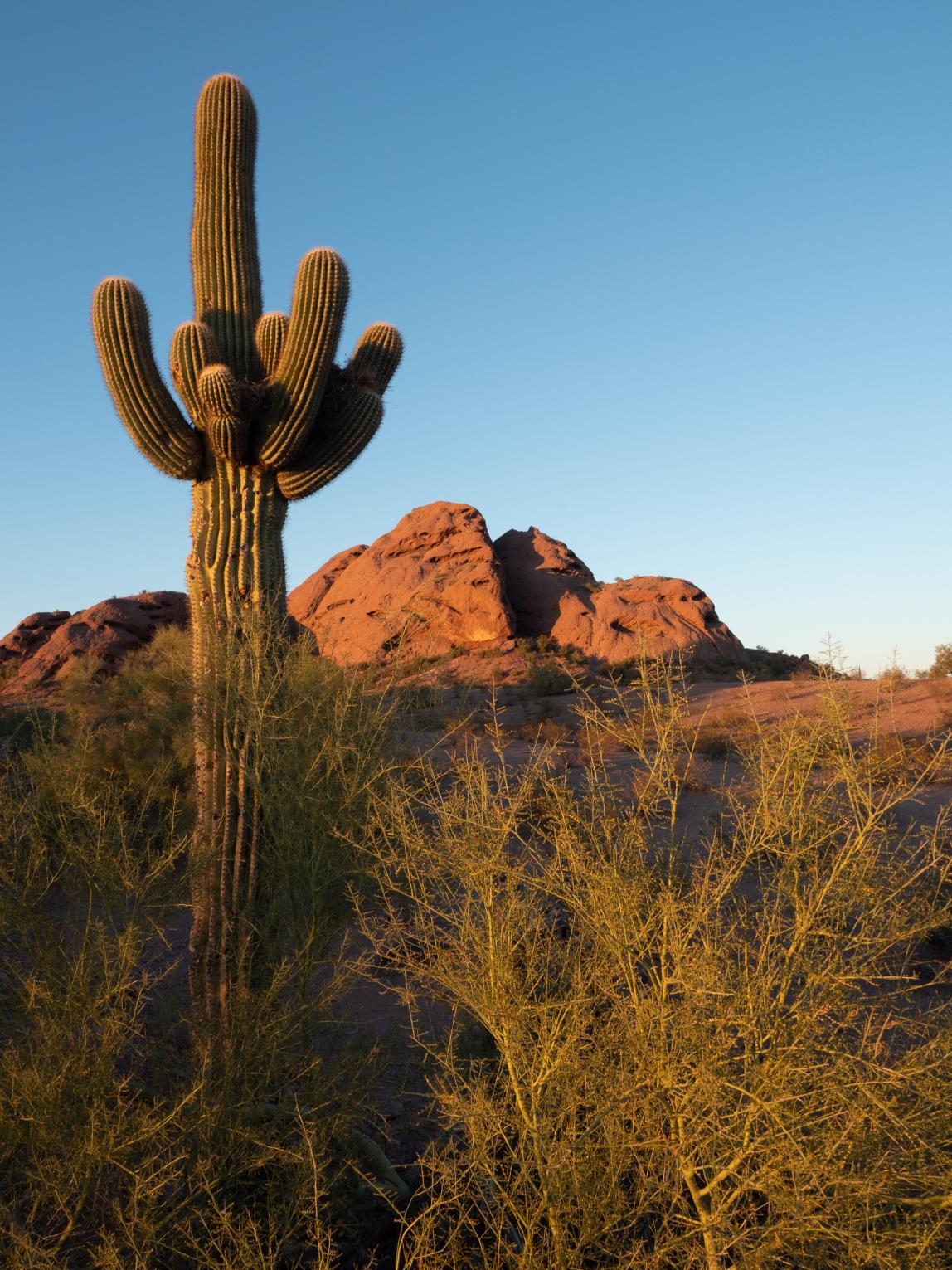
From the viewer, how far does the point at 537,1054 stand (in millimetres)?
3383

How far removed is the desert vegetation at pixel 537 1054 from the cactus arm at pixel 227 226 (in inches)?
132

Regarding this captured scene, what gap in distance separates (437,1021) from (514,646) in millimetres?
16767

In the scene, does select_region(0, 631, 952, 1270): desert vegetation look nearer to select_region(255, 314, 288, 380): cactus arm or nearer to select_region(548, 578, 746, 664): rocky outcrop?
select_region(255, 314, 288, 380): cactus arm

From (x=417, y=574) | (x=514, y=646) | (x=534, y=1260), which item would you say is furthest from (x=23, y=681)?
(x=534, y=1260)

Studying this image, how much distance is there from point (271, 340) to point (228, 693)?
331 cm

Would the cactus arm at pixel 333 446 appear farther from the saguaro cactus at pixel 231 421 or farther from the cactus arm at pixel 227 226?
the cactus arm at pixel 227 226

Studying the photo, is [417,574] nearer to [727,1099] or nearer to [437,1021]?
[437,1021]

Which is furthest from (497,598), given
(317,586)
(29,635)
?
(29,635)

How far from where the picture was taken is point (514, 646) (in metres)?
24.5

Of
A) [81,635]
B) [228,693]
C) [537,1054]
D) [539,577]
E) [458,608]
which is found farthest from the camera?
[81,635]

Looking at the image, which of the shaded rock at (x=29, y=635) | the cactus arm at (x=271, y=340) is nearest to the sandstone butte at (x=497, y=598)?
the shaded rock at (x=29, y=635)

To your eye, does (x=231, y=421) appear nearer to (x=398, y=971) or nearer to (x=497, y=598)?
(x=398, y=971)

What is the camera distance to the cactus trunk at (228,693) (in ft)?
20.6

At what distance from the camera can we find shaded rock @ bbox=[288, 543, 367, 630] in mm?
30688
